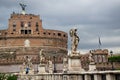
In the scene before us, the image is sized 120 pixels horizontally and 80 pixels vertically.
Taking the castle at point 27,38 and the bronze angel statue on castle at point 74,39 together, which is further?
the castle at point 27,38

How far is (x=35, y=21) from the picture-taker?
68.0 meters

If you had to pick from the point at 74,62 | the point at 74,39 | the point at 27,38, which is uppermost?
the point at 27,38

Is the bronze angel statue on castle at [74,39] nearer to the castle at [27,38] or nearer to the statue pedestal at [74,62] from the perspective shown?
the statue pedestal at [74,62]

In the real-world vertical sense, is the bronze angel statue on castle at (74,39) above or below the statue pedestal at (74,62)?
above

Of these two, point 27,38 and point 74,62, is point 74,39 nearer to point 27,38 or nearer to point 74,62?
point 74,62

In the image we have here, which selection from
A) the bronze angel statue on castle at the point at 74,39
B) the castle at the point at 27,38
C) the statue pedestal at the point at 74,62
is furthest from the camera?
the castle at the point at 27,38

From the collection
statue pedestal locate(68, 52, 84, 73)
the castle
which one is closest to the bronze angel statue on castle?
statue pedestal locate(68, 52, 84, 73)

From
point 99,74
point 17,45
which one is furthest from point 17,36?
point 99,74

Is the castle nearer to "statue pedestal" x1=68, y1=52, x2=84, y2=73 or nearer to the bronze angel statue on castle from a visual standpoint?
the bronze angel statue on castle

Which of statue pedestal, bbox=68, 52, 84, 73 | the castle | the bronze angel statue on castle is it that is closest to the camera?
statue pedestal, bbox=68, 52, 84, 73

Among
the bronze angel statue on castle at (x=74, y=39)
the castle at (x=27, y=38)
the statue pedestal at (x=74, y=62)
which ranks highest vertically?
the castle at (x=27, y=38)

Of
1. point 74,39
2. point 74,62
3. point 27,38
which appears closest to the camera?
point 74,62

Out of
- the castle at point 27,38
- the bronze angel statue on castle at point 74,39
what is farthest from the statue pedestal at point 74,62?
the castle at point 27,38

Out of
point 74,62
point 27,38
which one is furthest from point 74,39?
point 27,38
